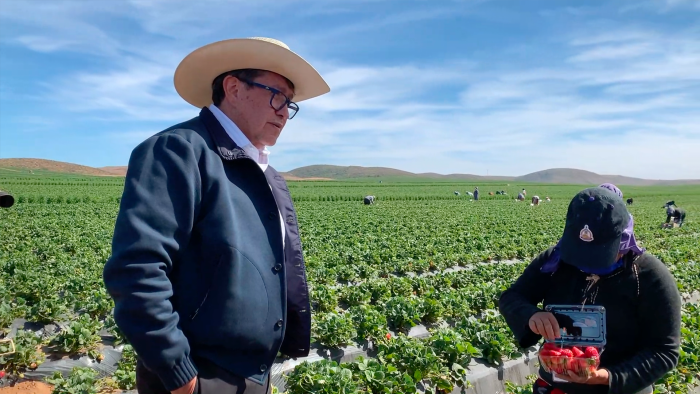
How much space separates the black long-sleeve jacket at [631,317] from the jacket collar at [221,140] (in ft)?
5.72

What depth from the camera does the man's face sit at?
7.54 feet

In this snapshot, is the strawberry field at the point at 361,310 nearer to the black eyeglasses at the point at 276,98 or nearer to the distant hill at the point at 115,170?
the black eyeglasses at the point at 276,98

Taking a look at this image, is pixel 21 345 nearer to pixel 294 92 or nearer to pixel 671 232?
pixel 294 92

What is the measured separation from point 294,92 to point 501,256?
39.9ft

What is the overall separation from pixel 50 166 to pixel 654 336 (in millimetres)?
134589

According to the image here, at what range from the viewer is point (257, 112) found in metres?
2.30

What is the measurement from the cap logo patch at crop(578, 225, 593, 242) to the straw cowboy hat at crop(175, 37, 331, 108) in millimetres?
1621

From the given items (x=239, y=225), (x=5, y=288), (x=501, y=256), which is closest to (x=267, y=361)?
(x=239, y=225)

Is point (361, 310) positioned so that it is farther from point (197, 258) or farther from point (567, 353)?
point (197, 258)

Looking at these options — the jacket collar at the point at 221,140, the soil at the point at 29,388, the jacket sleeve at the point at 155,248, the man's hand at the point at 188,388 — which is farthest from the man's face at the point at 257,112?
the soil at the point at 29,388

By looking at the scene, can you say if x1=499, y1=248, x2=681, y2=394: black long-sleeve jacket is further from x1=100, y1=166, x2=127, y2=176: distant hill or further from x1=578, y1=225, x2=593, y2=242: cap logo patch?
x1=100, y1=166, x2=127, y2=176: distant hill

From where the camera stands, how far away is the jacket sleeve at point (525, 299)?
2.54 meters

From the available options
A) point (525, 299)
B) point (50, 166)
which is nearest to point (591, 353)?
point (525, 299)

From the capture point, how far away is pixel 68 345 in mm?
5098
